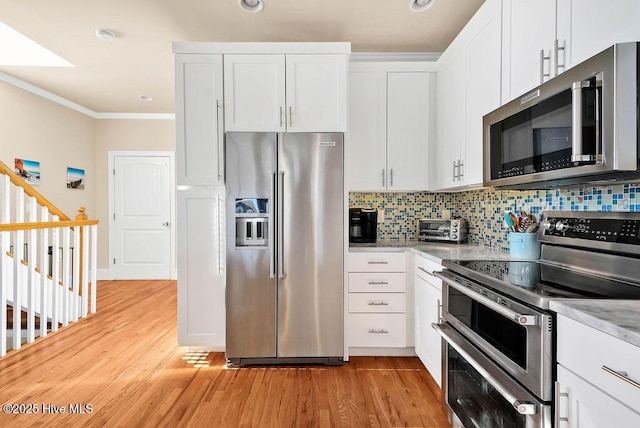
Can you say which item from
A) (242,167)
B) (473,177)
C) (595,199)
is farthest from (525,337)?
(242,167)

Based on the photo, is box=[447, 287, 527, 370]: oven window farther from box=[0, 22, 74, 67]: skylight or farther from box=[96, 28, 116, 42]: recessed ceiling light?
box=[0, 22, 74, 67]: skylight

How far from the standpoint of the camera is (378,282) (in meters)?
2.77

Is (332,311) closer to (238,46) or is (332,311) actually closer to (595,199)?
(595,199)

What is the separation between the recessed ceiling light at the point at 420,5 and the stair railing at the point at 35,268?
3.32 meters

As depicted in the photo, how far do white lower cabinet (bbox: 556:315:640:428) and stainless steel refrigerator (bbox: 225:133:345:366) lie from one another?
170cm

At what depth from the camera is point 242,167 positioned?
2643 millimetres

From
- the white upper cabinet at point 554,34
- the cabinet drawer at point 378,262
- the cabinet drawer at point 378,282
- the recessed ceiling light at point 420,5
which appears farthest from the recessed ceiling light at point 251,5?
the cabinet drawer at point 378,282

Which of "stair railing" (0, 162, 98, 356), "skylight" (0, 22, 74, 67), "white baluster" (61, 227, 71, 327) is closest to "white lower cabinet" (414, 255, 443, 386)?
"stair railing" (0, 162, 98, 356)

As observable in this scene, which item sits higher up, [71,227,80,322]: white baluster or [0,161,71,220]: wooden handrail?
[0,161,71,220]: wooden handrail

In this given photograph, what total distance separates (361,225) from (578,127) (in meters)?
1.94

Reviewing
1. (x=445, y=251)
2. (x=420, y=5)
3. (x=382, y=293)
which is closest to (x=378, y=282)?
(x=382, y=293)

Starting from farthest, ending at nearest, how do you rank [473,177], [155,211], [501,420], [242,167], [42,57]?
[155,211]
[42,57]
[242,167]
[473,177]
[501,420]

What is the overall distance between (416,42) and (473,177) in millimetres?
1577

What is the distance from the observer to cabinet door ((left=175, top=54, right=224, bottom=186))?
2682mm
